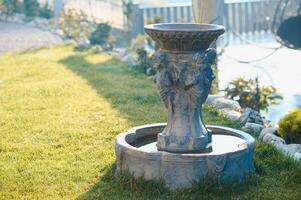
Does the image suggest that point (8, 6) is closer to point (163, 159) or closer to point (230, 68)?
point (230, 68)

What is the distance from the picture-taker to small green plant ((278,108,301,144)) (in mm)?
6816

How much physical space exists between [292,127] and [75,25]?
11343mm

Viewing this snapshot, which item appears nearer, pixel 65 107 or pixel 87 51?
pixel 65 107

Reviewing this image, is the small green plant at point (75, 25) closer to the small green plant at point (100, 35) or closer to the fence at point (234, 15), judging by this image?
the small green plant at point (100, 35)

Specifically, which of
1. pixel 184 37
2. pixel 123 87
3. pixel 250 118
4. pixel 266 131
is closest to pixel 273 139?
pixel 266 131

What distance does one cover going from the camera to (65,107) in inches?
354

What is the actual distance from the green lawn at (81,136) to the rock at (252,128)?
0.24 metres

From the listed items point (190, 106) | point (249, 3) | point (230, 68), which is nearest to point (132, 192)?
point (190, 106)

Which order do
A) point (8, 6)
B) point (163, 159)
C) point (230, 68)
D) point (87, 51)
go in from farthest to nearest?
point (8, 6) → point (87, 51) → point (230, 68) → point (163, 159)

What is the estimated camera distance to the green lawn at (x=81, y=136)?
548 centimetres

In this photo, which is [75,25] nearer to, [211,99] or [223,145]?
[211,99]

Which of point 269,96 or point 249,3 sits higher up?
point 249,3

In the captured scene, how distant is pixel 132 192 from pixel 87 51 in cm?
994

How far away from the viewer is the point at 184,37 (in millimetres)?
5340
